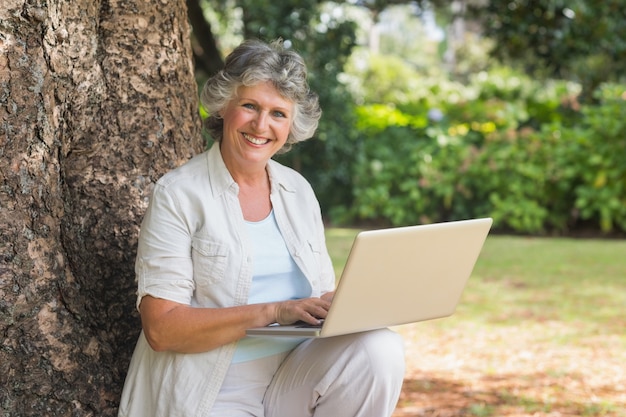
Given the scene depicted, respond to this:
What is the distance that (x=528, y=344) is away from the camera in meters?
5.55

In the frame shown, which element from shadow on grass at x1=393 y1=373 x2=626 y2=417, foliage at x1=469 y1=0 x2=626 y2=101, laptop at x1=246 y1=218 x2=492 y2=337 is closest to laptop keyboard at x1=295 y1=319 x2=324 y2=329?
laptop at x1=246 y1=218 x2=492 y2=337

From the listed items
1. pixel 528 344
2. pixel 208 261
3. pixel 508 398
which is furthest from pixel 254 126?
pixel 528 344

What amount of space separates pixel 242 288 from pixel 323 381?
316mm

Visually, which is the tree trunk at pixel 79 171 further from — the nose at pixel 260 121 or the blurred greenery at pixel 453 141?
the blurred greenery at pixel 453 141

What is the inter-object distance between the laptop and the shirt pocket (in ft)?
0.61

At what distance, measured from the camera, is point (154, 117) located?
2.95 meters

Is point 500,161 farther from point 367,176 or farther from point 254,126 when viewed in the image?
point 254,126

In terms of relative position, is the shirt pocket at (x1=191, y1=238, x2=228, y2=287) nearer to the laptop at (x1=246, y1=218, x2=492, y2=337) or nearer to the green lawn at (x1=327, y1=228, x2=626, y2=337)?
the laptop at (x1=246, y1=218, x2=492, y2=337)

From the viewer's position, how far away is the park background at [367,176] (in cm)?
256

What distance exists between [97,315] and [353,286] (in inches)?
36.8

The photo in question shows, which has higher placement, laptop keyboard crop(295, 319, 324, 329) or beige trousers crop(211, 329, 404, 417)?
laptop keyboard crop(295, 319, 324, 329)

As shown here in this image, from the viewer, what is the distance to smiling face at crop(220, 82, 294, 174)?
98.8 inches

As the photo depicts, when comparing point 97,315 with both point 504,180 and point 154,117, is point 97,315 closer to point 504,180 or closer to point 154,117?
point 154,117

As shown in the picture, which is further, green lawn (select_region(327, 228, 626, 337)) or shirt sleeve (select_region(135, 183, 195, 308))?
green lawn (select_region(327, 228, 626, 337))
